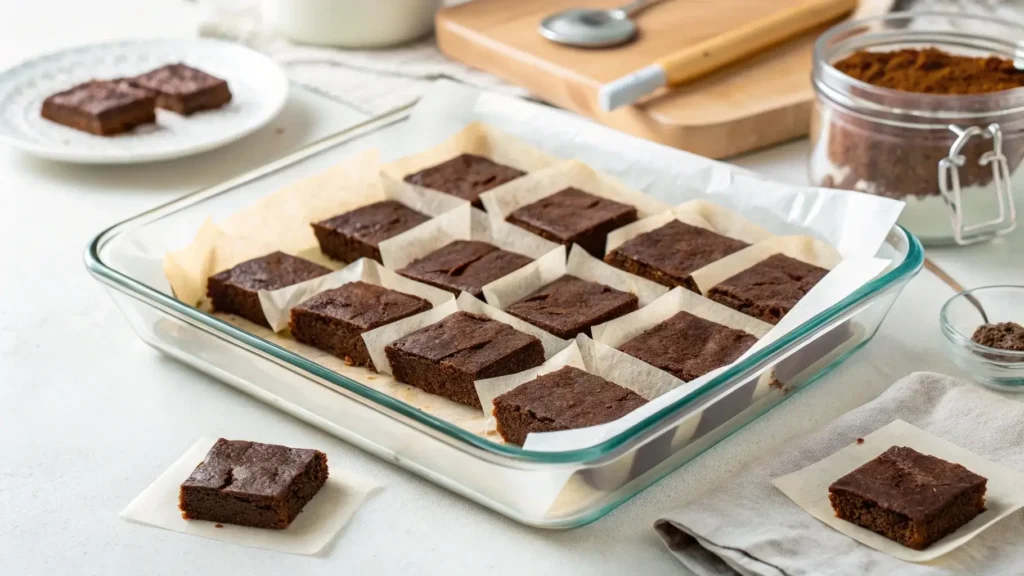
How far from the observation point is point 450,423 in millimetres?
1688

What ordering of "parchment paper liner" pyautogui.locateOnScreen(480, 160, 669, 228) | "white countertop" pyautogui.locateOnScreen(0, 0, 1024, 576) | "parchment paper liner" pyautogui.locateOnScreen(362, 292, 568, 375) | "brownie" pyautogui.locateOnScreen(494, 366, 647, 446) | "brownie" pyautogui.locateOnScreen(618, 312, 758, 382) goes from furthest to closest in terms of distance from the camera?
1. "parchment paper liner" pyautogui.locateOnScreen(480, 160, 669, 228)
2. "parchment paper liner" pyautogui.locateOnScreen(362, 292, 568, 375)
3. "brownie" pyautogui.locateOnScreen(618, 312, 758, 382)
4. "brownie" pyautogui.locateOnScreen(494, 366, 647, 446)
5. "white countertop" pyautogui.locateOnScreen(0, 0, 1024, 576)

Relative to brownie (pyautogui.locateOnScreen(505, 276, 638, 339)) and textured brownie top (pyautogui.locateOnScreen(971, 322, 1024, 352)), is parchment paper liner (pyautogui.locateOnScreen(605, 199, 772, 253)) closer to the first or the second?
Result: brownie (pyautogui.locateOnScreen(505, 276, 638, 339))

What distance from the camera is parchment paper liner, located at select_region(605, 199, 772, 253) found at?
251 cm

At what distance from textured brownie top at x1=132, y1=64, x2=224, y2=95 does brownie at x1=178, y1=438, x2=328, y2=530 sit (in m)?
1.62

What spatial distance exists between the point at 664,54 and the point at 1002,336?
1.49 meters

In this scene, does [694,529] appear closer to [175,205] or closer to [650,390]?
[650,390]

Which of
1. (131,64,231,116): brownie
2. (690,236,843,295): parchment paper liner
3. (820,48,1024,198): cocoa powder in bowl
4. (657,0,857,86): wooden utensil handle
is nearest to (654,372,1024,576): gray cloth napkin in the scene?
(690,236,843,295): parchment paper liner

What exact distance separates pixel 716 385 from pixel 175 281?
118 cm

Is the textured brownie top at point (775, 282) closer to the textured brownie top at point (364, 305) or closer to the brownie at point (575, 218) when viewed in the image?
the brownie at point (575, 218)

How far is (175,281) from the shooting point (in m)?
2.37

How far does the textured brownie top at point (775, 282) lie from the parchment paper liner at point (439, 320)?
0.37 m

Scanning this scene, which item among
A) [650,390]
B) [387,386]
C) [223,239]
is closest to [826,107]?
[650,390]

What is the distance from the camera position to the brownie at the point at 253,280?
232 centimetres

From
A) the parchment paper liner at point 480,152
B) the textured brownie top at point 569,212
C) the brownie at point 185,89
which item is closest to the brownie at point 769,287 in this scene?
the textured brownie top at point 569,212
